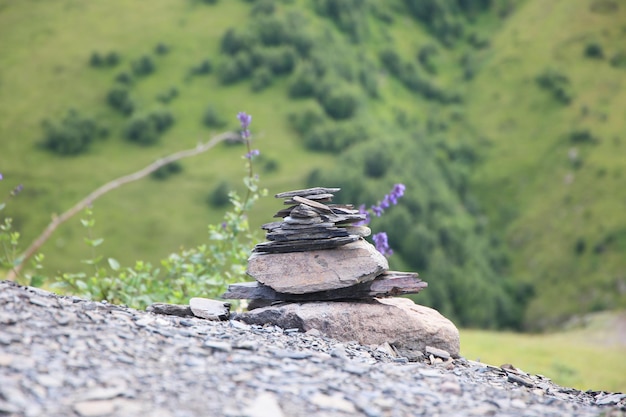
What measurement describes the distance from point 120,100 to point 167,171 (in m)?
25.1

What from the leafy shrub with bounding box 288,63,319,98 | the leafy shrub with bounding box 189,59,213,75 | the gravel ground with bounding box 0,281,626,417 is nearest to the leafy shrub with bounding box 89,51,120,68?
the leafy shrub with bounding box 189,59,213,75

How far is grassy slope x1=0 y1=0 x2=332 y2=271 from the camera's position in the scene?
340 ft

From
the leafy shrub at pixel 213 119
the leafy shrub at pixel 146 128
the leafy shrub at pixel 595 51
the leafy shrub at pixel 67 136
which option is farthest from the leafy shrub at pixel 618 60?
the leafy shrub at pixel 67 136

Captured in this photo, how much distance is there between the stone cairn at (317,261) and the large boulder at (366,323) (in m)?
0.26

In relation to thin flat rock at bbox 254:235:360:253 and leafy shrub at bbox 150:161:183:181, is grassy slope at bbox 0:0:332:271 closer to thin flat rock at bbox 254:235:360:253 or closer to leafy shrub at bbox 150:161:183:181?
leafy shrub at bbox 150:161:183:181

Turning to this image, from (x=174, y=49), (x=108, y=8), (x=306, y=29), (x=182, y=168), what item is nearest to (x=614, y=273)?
(x=182, y=168)

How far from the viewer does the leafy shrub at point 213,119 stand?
129 m

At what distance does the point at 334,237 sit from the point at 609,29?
523 feet

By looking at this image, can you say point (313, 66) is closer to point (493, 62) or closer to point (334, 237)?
point (493, 62)

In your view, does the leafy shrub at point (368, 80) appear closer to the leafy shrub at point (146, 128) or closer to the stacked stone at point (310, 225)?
the leafy shrub at point (146, 128)

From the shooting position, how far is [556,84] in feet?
484

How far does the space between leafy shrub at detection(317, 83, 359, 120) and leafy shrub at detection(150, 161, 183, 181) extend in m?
33.9

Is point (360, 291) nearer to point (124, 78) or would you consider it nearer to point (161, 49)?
point (124, 78)

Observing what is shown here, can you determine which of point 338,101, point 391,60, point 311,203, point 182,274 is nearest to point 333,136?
point 338,101
